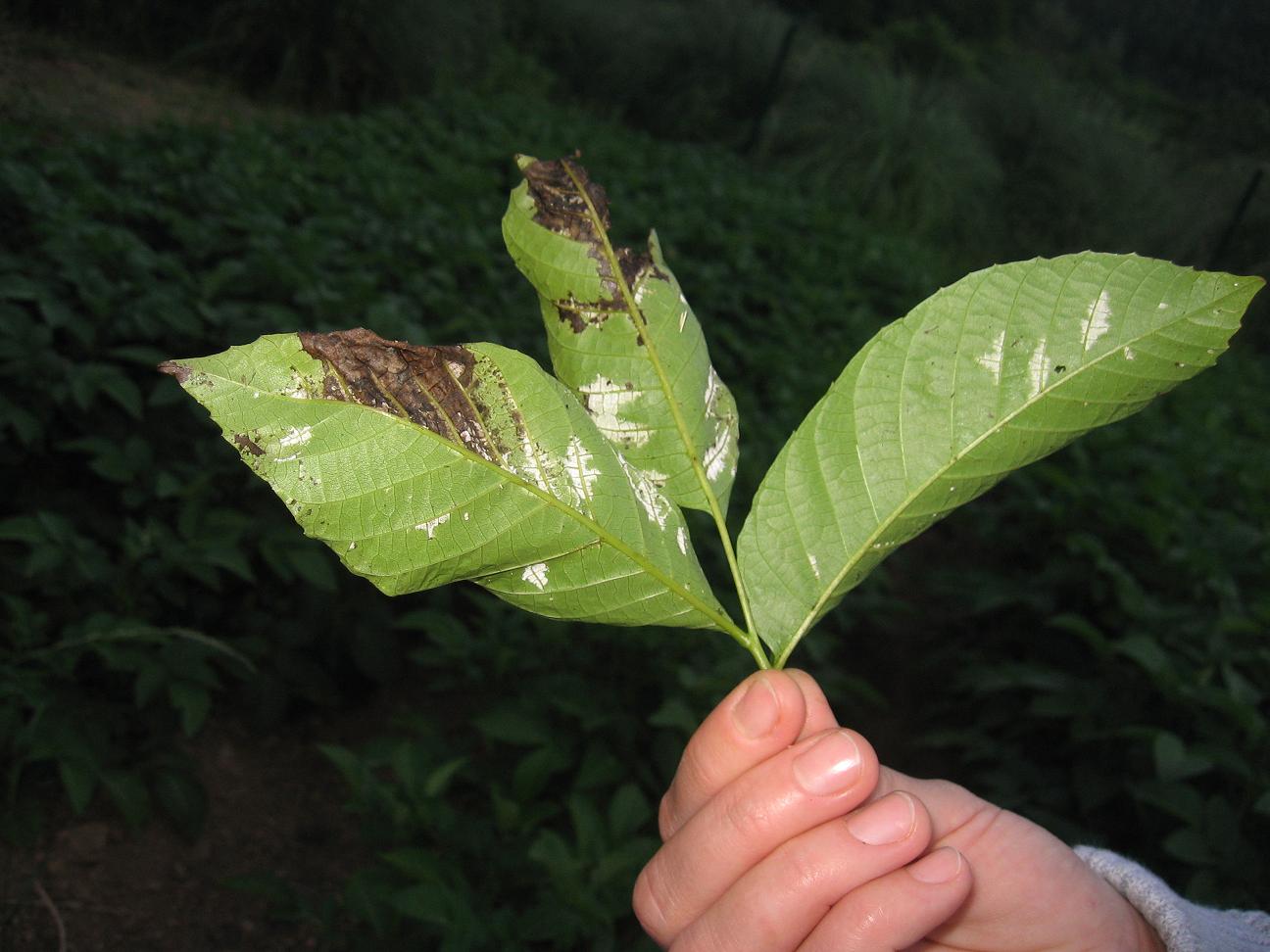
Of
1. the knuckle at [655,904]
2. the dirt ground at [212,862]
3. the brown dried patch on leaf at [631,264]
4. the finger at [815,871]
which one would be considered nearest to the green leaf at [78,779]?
the dirt ground at [212,862]

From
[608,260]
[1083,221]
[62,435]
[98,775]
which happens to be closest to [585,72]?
[1083,221]

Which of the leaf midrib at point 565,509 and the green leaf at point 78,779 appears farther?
the green leaf at point 78,779

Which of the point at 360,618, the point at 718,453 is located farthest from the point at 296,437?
the point at 360,618

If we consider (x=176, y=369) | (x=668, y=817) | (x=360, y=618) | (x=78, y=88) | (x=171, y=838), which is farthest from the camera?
(x=360, y=618)

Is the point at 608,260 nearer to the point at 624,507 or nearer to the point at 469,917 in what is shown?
the point at 624,507

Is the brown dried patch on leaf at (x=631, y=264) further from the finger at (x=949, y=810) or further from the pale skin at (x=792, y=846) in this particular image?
the finger at (x=949, y=810)

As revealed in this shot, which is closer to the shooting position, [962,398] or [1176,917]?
[962,398]

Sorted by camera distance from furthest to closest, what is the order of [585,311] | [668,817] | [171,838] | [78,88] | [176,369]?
[171,838] → [78,88] → [668,817] → [585,311] → [176,369]

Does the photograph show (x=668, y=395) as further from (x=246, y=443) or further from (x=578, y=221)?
(x=246, y=443)

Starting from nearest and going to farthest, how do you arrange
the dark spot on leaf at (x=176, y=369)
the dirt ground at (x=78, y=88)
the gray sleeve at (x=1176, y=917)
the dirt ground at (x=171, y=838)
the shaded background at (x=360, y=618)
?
the dark spot on leaf at (x=176, y=369) < the gray sleeve at (x=1176, y=917) < the dirt ground at (x=78, y=88) < the dirt ground at (x=171, y=838) < the shaded background at (x=360, y=618)
